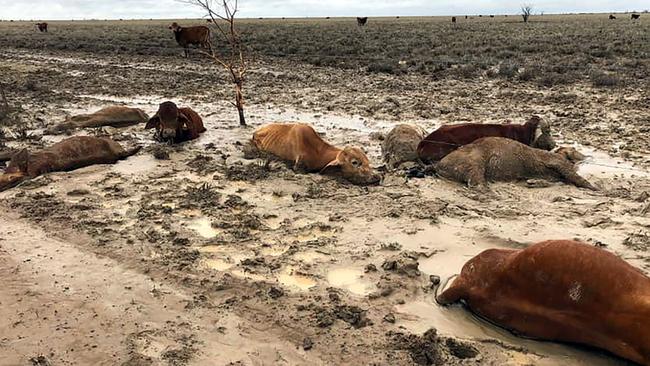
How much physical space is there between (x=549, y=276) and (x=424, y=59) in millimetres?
17623

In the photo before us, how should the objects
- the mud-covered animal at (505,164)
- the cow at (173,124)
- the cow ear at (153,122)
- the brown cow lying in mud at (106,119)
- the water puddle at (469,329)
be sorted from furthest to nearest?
the brown cow lying in mud at (106,119), the cow ear at (153,122), the cow at (173,124), the mud-covered animal at (505,164), the water puddle at (469,329)

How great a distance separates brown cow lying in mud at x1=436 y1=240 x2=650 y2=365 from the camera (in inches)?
124

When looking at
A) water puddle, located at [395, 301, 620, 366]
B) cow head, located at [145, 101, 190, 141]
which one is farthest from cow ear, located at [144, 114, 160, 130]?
water puddle, located at [395, 301, 620, 366]

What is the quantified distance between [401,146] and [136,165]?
3.81 m

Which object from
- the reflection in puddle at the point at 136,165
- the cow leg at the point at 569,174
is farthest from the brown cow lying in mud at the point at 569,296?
the reflection in puddle at the point at 136,165

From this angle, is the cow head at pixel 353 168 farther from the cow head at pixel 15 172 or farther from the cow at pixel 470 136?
the cow head at pixel 15 172

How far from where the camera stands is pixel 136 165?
781 cm

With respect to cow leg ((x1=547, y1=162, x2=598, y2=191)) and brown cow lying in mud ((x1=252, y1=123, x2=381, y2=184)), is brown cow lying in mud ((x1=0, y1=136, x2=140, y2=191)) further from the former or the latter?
cow leg ((x1=547, y1=162, x2=598, y2=191))

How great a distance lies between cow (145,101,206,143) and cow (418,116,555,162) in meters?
3.99

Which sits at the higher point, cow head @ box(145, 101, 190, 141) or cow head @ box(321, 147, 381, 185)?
cow head @ box(145, 101, 190, 141)

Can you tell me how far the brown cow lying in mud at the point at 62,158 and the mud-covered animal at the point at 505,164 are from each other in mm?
4752

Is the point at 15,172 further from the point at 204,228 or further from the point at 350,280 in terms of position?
the point at 350,280

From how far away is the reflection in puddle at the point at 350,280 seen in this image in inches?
177

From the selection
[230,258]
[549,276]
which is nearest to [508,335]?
[549,276]
